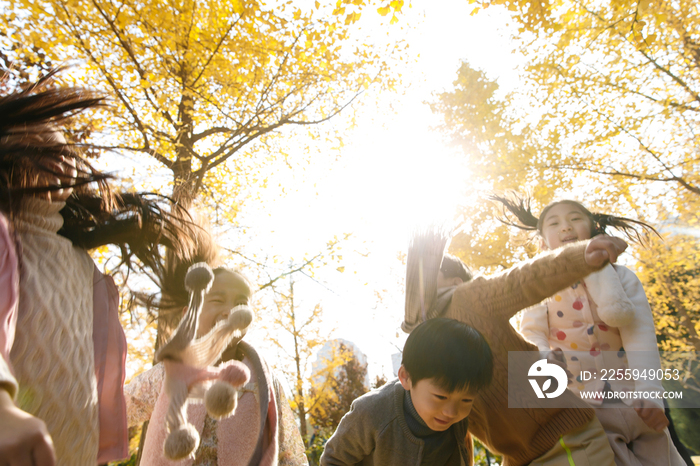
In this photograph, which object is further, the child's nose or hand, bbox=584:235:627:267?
the child's nose

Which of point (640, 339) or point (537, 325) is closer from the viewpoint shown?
point (640, 339)

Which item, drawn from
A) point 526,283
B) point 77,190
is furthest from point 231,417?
point 526,283

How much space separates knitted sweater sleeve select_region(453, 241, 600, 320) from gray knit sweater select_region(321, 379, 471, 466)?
62 centimetres

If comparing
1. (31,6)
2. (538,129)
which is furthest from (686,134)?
(31,6)

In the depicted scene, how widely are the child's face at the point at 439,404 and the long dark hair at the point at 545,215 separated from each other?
56.8 inches

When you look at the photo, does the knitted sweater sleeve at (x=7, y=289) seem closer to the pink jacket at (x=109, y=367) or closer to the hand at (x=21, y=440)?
the pink jacket at (x=109, y=367)

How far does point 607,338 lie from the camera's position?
79.0 inches

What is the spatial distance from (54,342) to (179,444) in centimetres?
50

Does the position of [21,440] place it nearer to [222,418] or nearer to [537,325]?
[222,418]

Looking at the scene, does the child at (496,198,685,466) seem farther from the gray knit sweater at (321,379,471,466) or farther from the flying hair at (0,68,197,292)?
the flying hair at (0,68,197,292)

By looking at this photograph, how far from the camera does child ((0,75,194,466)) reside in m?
0.98

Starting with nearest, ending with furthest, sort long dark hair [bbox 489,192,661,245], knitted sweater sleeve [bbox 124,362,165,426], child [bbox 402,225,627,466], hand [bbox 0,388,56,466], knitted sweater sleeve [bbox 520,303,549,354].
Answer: hand [bbox 0,388,56,466] → child [bbox 402,225,627,466] → knitted sweater sleeve [bbox 124,362,165,426] → knitted sweater sleeve [bbox 520,303,549,354] → long dark hair [bbox 489,192,661,245]

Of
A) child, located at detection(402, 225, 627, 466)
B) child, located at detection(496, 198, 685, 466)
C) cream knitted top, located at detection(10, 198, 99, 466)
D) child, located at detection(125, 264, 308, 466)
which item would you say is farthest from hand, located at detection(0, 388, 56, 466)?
child, located at detection(496, 198, 685, 466)

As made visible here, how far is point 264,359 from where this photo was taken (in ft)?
6.61
